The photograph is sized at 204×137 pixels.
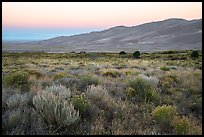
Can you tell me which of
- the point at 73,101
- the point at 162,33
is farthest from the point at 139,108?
the point at 162,33

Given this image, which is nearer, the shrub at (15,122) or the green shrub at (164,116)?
the shrub at (15,122)

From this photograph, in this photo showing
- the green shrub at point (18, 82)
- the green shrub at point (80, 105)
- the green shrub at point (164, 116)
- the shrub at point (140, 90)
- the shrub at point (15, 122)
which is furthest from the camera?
the green shrub at point (18, 82)

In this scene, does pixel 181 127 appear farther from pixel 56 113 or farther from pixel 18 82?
pixel 18 82

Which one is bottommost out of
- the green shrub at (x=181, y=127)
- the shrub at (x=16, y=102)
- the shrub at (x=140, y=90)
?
the green shrub at (x=181, y=127)

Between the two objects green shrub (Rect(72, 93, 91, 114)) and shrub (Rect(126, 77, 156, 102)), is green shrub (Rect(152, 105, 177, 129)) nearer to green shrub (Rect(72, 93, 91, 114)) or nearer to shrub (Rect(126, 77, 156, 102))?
shrub (Rect(126, 77, 156, 102))

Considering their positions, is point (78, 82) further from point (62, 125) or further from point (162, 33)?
point (162, 33)

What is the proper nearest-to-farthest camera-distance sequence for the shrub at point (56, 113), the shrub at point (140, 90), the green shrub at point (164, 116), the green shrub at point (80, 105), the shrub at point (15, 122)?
the shrub at point (15, 122) → the shrub at point (56, 113) → the green shrub at point (164, 116) → the green shrub at point (80, 105) → the shrub at point (140, 90)

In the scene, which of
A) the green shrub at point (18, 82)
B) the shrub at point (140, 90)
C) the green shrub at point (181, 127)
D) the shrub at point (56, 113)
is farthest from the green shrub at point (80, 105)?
the green shrub at point (18, 82)

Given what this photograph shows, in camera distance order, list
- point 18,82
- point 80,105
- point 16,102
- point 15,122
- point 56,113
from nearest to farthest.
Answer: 1. point 15,122
2. point 56,113
3. point 80,105
4. point 16,102
5. point 18,82

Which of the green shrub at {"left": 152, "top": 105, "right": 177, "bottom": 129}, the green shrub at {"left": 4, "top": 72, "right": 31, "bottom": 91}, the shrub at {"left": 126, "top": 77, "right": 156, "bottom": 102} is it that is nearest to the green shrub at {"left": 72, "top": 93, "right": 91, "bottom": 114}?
the green shrub at {"left": 152, "top": 105, "right": 177, "bottom": 129}

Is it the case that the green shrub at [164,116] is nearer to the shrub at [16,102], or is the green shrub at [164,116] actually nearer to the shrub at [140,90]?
the shrub at [140,90]

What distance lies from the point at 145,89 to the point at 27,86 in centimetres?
371

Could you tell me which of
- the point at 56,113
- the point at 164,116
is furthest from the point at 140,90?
the point at 56,113

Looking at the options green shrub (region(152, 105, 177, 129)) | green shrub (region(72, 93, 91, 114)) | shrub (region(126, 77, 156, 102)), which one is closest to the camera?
green shrub (region(152, 105, 177, 129))
